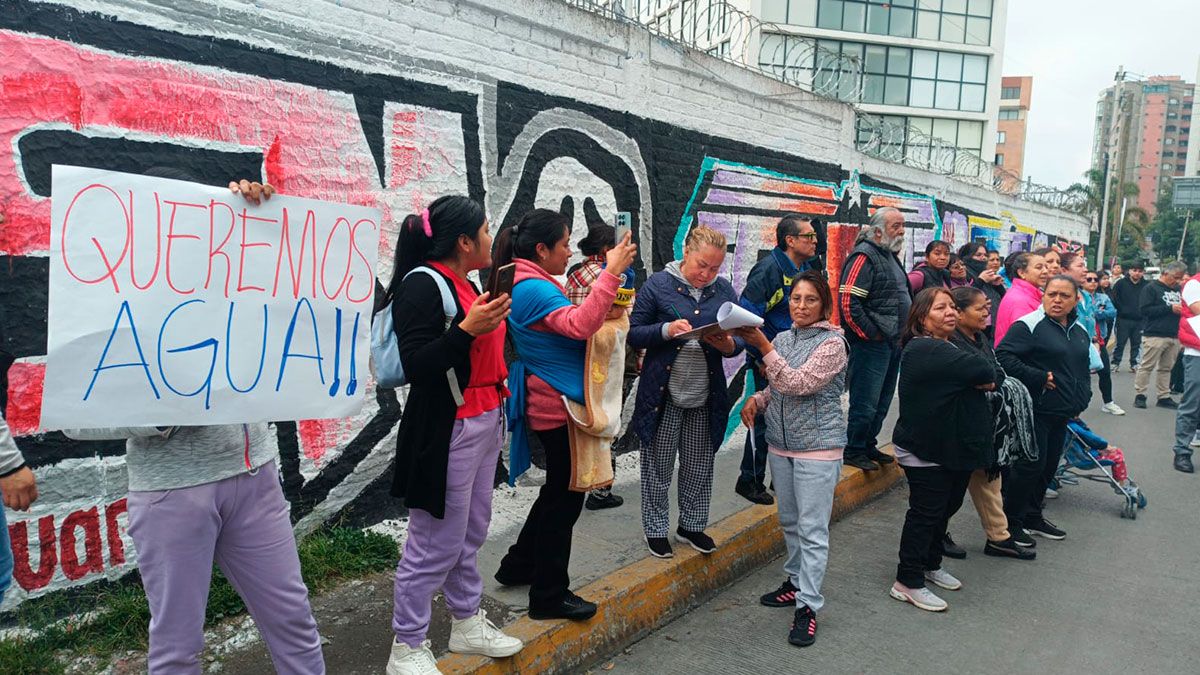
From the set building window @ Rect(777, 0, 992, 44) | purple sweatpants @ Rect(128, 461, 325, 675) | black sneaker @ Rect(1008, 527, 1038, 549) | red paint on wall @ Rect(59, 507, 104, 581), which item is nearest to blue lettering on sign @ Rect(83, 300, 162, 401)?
purple sweatpants @ Rect(128, 461, 325, 675)

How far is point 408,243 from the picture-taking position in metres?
2.80

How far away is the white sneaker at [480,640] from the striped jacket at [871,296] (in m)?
3.48

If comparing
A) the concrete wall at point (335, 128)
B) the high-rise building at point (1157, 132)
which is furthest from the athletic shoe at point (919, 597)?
the high-rise building at point (1157, 132)

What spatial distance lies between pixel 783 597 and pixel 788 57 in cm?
642

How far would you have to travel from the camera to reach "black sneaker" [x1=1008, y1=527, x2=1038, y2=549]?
5.02 meters

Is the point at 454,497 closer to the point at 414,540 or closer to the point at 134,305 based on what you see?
the point at 414,540

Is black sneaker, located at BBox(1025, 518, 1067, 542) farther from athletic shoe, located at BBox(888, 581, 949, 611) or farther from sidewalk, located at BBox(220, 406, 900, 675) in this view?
athletic shoe, located at BBox(888, 581, 949, 611)

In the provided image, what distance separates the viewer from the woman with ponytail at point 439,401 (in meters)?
2.65

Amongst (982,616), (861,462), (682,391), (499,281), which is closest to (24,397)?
(499,281)

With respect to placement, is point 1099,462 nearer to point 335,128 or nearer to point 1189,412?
point 1189,412

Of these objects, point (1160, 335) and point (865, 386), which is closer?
point (865, 386)

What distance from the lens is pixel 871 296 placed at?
5.59m

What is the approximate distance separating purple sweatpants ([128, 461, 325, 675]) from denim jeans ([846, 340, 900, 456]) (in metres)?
4.07

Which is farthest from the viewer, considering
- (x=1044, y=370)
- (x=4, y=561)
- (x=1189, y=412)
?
(x=1189, y=412)
